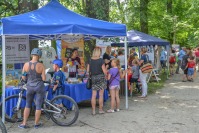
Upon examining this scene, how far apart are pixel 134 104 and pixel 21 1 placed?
5.01 m

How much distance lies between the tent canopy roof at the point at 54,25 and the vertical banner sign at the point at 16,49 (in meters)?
1.30

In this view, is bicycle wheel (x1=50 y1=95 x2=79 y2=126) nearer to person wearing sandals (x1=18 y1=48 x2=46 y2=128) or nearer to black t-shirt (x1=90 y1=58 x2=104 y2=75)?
person wearing sandals (x1=18 y1=48 x2=46 y2=128)

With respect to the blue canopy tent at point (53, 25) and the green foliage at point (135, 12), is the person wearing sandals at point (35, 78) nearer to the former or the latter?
the blue canopy tent at point (53, 25)

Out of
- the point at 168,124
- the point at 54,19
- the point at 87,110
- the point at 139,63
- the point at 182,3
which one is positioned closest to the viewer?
the point at 168,124

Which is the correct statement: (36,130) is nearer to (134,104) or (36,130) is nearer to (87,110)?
(87,110)

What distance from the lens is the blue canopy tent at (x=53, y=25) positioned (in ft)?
23.1

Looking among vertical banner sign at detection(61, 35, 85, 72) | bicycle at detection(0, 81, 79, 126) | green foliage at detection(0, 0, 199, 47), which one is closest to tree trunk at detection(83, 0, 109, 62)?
green foliage at detection(0, 0, 199, 47)

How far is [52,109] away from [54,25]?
1905 millimetres

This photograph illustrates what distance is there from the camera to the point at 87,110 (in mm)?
9078

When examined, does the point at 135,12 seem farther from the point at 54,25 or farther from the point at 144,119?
the point at 54,25

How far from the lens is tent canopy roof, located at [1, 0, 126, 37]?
7055mm

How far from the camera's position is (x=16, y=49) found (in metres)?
9.41

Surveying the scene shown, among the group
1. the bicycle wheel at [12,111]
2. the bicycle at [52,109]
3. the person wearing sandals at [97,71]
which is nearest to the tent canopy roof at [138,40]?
the person wearing sandals at [97,71]

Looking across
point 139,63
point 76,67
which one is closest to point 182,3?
point 139,63
